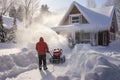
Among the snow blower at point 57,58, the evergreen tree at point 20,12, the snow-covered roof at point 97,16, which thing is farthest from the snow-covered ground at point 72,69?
the evergreen tree at point 20,12

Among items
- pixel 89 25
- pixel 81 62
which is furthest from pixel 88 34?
pixel 81 62

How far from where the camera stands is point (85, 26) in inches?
1230

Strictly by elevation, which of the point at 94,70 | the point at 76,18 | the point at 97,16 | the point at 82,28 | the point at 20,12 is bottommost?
the point at 94,70

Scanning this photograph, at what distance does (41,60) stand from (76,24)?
1897 cm

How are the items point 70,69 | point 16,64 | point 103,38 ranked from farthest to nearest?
1. point 103,38
2. point 16,64
3. point 70,69

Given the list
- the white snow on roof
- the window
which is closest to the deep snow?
the white snow on roof

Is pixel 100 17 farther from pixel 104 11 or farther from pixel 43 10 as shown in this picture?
pixel 43 10

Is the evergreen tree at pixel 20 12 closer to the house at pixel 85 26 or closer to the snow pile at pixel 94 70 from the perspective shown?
the house at pixel 85 26

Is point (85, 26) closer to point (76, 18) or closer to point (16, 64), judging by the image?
point (76, 18)

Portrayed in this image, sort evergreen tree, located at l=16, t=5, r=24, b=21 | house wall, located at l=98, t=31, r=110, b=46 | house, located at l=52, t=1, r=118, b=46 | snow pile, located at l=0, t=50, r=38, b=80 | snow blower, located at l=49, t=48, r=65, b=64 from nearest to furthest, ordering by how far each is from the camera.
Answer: snow pile, located at l=0, t=50, r=38, b=80 → snow blower, located at l=49, t=48, r=65, b=64 → house, located at l=52, t=1, r=118, b=46 → house wall, located at l=98, t=31, r=110, b=46 → evergreen tree, located at l=16, t=5, r=24, b=21

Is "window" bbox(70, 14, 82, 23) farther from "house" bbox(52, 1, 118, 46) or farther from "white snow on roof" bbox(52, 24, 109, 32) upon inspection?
"white snow on roof" bbox(52, 24, 109, 32)

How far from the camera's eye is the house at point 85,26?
3100 cm

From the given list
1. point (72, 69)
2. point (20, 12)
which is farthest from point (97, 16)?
point (20, 12)

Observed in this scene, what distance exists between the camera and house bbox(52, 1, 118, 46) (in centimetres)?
3100
